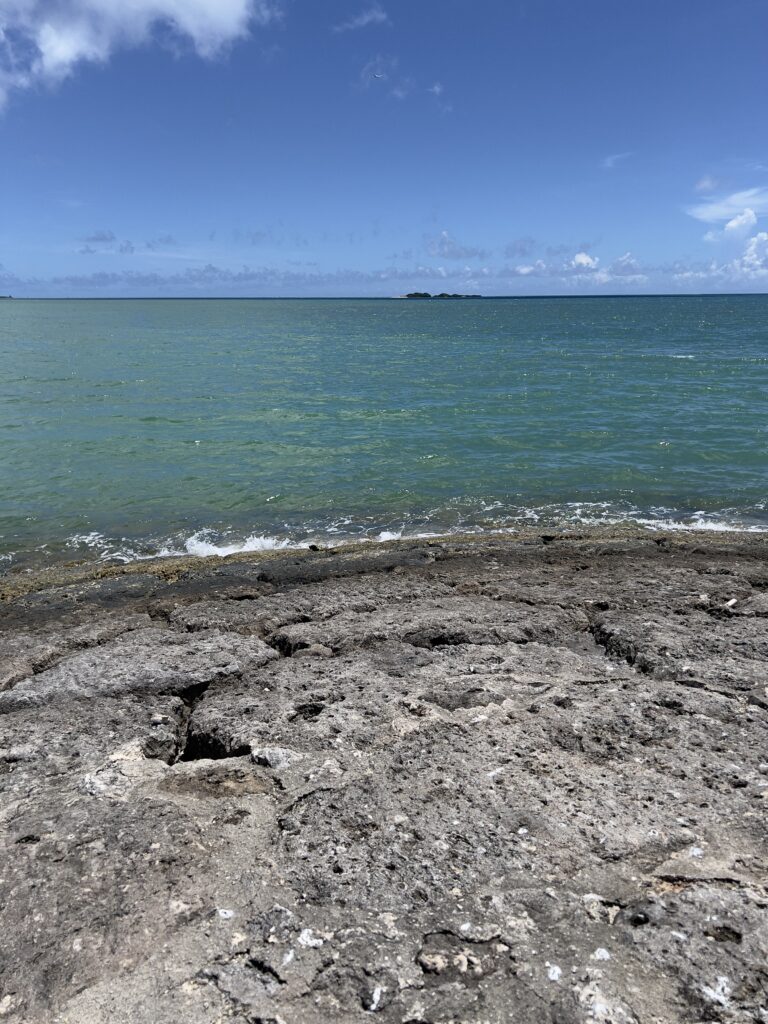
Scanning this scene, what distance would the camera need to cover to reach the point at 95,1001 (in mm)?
3240

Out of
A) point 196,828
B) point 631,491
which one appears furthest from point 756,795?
point 631,491

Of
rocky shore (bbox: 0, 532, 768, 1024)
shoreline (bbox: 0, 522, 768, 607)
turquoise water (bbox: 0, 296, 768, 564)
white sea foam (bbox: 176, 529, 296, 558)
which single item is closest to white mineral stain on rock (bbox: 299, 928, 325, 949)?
rocky shore (bbox: 0, 532, 768, 1024)

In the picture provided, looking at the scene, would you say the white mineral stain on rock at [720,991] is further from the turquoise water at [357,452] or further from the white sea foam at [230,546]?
the turquoise water at [357,452]

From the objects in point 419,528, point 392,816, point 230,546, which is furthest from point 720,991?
point 230,546

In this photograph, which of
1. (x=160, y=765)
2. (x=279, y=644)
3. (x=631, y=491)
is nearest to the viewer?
(x=160, y=765)

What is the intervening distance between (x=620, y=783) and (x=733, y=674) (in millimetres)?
2120

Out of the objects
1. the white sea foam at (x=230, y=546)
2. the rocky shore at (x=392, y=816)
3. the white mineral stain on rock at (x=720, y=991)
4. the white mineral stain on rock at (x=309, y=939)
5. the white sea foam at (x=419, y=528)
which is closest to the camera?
the white mineral stain on rock at (x=720, y=991)

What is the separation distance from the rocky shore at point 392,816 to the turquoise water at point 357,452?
6.37 metres

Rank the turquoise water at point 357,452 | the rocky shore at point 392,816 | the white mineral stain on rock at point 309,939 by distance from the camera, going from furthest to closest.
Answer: the turquoise water at point 357,452 → the white mineral stain on rock at point 309,939 → the rocky shore at point 392,816

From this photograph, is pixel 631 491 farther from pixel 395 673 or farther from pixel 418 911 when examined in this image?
pixel 418 911

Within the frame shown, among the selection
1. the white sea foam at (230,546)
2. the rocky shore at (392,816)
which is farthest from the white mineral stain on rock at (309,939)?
the white sea foam at (230,546)

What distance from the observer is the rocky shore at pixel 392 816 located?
3295mm

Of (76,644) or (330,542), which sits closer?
(76,644)

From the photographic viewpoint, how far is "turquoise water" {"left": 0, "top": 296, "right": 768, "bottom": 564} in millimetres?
14406
